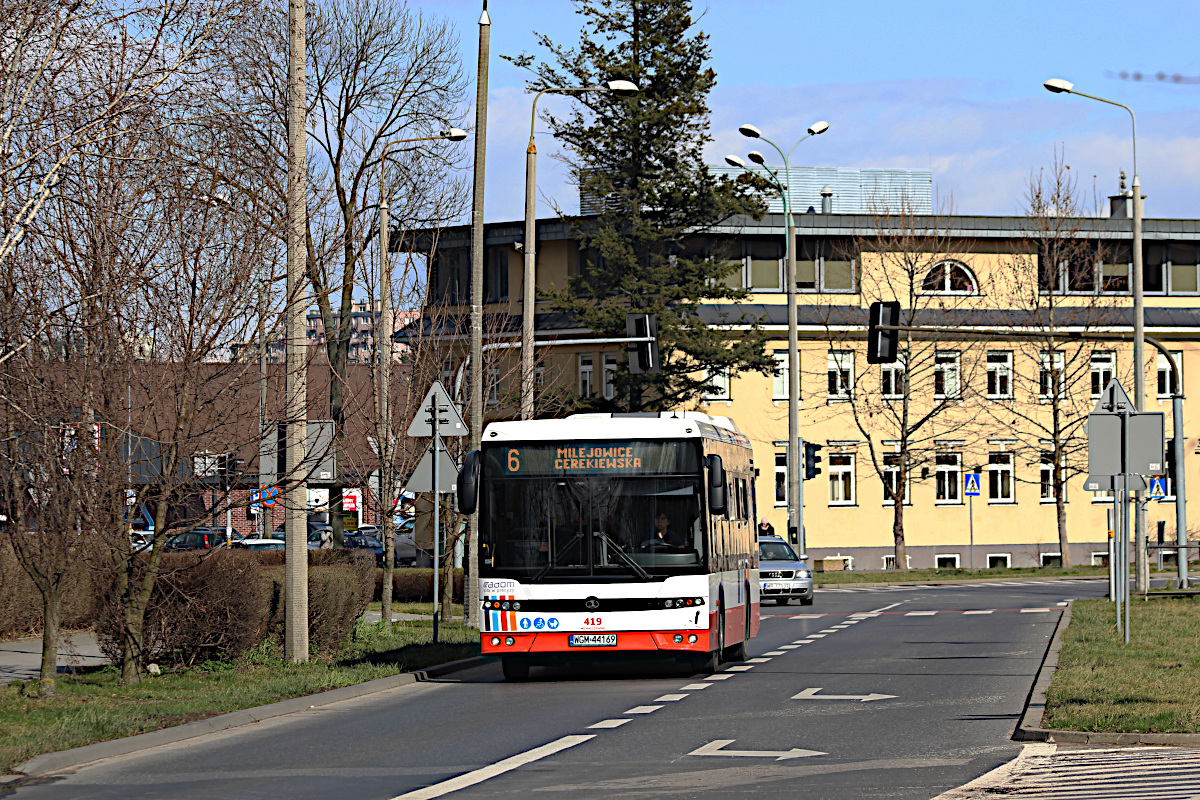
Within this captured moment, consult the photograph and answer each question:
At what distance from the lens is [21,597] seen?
72.0 feet

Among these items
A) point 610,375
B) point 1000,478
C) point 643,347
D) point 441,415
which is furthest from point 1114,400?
point 1000,478

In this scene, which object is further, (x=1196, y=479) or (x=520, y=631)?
(x=1196, y=479)

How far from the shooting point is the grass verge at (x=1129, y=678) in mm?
12773

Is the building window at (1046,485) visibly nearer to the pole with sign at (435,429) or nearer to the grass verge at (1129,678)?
the grass verge at (1129,678)

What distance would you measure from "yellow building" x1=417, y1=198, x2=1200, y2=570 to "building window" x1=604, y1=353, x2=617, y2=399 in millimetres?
203

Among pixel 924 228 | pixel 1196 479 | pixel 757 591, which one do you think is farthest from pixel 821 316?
pixel 757 591

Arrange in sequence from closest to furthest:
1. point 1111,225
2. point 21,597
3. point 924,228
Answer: point 21,597 → point 924,228 → point 1111,225

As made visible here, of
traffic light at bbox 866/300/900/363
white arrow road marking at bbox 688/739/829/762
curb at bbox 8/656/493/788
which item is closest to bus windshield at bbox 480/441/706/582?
curb at bbox 8/656/493/788

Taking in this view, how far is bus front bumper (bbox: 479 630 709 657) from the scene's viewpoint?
57.9 ft

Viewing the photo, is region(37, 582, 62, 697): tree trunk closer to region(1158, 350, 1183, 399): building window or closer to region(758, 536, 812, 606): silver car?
region(758, 536, 812, 606): silver car

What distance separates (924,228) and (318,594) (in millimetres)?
42788

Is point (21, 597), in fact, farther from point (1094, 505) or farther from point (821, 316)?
point (1094, 505)

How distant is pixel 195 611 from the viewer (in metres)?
16.8

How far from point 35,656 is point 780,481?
145 ft
